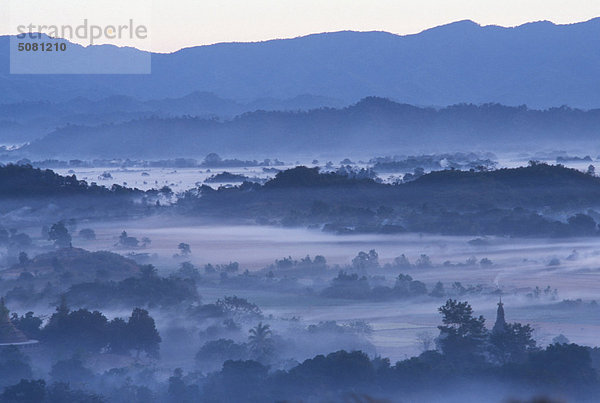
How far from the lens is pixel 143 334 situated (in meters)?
23.7

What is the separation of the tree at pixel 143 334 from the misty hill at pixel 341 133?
89016 millimetres

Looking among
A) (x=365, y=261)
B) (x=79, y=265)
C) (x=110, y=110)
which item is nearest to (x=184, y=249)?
(x=79, y=265)

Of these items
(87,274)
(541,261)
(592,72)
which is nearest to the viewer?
(87,274)

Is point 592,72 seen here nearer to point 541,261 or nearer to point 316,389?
point 541,261

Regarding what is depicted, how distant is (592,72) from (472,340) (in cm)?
17432

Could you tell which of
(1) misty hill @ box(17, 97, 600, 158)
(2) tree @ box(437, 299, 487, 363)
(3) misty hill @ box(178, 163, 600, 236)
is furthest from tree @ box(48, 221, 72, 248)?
(1) misty hill @ box(17, 97, 600, 158)

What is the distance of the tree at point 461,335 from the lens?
21859 millimetres

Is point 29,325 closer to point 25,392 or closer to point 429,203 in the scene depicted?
point 25,392

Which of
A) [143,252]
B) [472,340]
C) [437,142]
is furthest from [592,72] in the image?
[472,340]

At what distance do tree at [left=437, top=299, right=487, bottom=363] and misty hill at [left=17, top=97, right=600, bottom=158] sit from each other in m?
89.5

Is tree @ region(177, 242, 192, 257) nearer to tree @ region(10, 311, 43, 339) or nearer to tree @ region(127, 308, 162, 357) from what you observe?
tree @ region(10, 311, 43, 339)

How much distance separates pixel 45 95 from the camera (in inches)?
7515

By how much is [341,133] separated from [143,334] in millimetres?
96046

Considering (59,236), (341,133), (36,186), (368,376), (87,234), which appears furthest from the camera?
(341,133)
